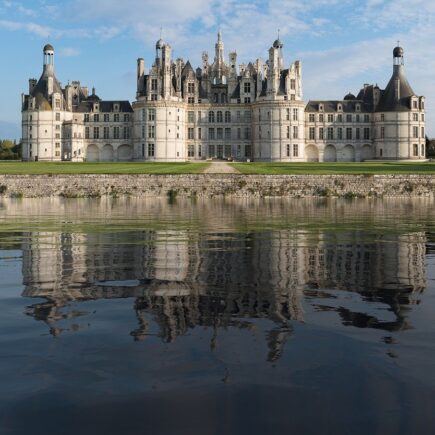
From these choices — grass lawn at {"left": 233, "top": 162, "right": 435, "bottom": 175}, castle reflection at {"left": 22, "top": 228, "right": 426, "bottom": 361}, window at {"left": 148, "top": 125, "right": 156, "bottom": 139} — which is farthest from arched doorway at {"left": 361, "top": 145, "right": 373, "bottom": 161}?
castle reflection at {"left": 22, "top": 228, "right": 426, "bottom": 361}

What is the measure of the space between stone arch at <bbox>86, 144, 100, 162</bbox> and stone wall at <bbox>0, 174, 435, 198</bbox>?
52.8 meters

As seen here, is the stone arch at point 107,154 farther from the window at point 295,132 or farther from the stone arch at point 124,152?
the window at point 295,132

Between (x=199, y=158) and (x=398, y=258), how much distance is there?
271 ft

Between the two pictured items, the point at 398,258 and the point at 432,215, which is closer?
the point at 398,258

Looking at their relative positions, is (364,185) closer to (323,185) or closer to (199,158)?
(323,185)

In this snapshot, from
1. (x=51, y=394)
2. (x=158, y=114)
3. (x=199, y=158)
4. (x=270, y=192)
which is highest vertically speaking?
(x=158, y=114)

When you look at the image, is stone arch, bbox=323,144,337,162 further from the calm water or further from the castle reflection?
the calm water

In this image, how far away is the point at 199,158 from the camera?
97562 mm

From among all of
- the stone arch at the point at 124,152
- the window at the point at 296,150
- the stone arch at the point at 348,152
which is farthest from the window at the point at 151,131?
the stone arch at the point at 348,152

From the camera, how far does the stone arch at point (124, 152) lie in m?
99.6

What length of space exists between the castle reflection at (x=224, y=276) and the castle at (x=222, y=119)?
73.5 m

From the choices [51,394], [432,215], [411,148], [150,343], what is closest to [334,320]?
[150,343]

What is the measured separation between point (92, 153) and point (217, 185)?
56.4 metres

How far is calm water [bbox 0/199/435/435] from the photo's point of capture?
6340 millimetres
